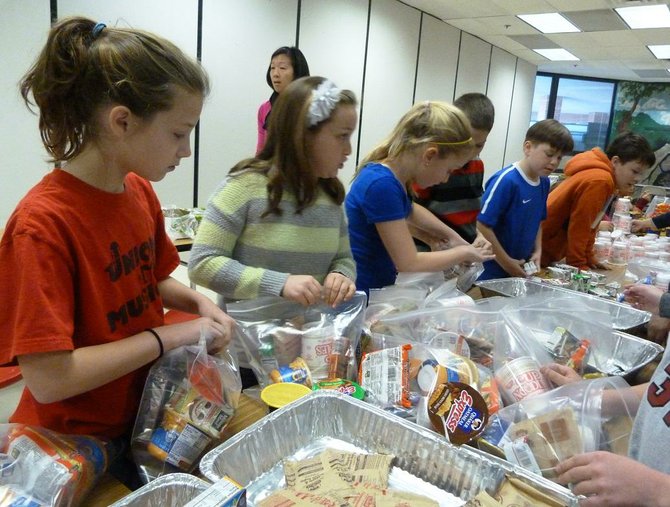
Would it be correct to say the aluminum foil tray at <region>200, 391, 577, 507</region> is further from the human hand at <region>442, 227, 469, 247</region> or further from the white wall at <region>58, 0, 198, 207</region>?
the white wall at <region>58, 0, 198, 207</region>

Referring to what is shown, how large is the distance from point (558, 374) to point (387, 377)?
334 mm

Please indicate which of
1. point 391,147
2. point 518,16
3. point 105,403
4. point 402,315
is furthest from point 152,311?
point 518,16

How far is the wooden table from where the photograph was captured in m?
0.68

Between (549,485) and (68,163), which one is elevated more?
(68,163)

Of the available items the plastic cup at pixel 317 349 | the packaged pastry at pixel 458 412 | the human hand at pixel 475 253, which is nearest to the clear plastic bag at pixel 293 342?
the plastic cup at pixel 317 349

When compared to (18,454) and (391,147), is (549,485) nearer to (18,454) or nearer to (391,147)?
(18,454)

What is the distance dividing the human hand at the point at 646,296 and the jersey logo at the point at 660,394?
849 millimetres

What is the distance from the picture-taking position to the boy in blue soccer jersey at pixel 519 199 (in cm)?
212

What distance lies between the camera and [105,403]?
818mm

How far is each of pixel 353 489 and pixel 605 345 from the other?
3.01ft

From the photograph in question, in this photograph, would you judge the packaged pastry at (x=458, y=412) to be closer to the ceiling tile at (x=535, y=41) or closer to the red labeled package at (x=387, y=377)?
the red labeled package at (x=387, y=377)

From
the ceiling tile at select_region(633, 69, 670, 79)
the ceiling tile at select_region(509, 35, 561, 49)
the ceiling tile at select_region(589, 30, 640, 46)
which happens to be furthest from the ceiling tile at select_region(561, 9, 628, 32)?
the ceiling tile at select_region(633, 69, 670, 79)

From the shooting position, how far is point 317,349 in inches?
39.2

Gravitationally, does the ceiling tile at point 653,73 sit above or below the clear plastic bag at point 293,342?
above
